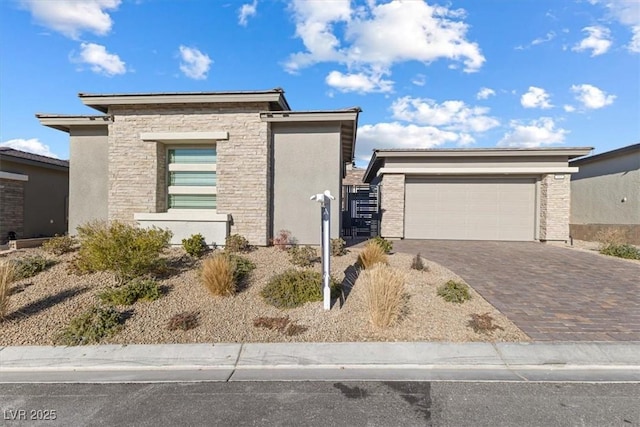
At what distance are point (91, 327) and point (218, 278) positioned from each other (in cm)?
208

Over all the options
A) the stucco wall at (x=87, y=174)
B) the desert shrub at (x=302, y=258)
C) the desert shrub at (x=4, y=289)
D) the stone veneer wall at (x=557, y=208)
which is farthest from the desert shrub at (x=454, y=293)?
the stucco wall at (x=87, y=174)

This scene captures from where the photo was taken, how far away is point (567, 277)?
7.84 meters

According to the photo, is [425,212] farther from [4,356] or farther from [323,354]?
[4,356]

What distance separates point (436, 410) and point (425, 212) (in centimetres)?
1211

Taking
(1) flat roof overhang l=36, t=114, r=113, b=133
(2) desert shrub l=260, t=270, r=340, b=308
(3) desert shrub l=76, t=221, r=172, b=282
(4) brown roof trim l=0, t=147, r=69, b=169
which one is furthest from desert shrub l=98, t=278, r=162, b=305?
(4) brown roof trim l=0, t=147, r=69, b=169

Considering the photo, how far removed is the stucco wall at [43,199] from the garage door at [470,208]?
14954 mm

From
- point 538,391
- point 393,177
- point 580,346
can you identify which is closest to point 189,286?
point 538,391

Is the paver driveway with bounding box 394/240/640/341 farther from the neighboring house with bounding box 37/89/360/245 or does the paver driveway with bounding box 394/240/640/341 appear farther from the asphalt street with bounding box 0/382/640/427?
the neighboring house with bounding box 37/89/360/245

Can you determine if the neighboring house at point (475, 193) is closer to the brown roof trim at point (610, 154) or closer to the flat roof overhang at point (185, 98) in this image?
the brown roof trim at point (610, 154)

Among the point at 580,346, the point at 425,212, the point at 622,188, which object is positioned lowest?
the point at 580,346

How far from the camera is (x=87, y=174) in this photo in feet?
36.3

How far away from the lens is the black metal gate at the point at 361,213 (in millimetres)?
16734

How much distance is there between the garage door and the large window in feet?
28.2

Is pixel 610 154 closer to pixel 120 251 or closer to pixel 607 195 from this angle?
pixel 607 195
